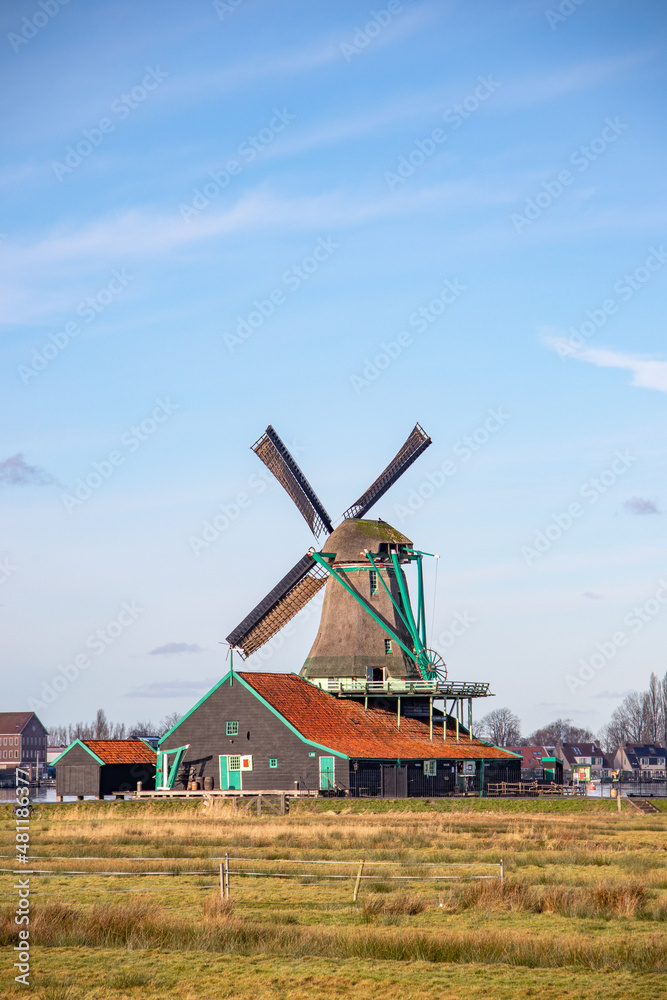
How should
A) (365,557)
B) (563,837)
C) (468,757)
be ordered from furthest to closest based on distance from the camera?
(365,557) < (468,757) < (563,837)

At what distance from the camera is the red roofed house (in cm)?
5169

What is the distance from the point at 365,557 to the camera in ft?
197

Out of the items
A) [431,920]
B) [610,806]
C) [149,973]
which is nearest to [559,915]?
[431,920]

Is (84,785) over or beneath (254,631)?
beneath

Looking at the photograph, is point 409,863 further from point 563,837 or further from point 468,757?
point 468,757

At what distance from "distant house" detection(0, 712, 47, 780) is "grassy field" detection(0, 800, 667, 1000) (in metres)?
136

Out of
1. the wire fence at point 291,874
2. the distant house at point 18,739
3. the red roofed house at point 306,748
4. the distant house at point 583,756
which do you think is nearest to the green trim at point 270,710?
the red roofed house at point 306,748

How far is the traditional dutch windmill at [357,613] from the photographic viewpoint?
5925cm

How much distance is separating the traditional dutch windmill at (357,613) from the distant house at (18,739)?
10694 centimetres

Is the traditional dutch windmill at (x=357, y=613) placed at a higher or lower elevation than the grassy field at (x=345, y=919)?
higher

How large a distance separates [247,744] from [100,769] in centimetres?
778

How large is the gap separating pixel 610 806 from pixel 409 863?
23.6 metres

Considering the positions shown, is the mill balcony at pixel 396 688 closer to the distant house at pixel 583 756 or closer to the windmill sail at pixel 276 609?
the windmill sail at pixel 276 609

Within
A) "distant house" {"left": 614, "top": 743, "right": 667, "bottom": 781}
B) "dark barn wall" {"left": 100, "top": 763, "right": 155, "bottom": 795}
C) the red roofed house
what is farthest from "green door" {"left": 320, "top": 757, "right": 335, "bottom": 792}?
"distant house" {"left": 614, "top": 743, "right": 667, "bottom": 781}
